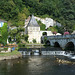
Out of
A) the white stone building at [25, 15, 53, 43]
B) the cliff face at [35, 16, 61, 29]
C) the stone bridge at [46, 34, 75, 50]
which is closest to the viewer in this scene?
the stone bridge at [46, 34, 75, 50]

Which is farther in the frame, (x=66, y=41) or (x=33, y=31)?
(x=33, y=31)

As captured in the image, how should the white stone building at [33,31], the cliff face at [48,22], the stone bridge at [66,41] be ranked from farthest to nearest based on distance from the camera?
1. the cliff face at [48,22]
2. the white stone building at [33,31]
3. the stone bridge at [66,41]

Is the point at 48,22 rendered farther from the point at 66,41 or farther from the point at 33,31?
the point at 66,41

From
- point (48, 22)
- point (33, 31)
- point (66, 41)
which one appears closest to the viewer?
point (66, 41)

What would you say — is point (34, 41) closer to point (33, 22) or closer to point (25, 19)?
point (33, 22)

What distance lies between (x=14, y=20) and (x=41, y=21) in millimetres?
15453

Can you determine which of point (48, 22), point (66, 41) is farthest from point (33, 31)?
point (66, 41)

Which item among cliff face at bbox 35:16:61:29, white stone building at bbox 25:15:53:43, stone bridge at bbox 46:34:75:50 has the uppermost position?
cliff face at bbox 35:16:61:29

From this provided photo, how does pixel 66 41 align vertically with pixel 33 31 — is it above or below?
below

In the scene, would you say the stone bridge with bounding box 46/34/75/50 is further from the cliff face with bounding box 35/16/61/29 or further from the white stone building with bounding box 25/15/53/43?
the cliff face with bounding box 35/16/61/29

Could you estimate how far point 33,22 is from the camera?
74.1m

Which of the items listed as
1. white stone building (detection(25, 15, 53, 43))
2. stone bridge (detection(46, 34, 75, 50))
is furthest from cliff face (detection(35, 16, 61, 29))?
stone bridge (detection(46, 34, 75, 50))

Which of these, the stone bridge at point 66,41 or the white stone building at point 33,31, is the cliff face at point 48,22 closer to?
the white stone building at point 33,31

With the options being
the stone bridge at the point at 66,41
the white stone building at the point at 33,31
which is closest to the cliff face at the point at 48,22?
the white stone building at the point at 33,31
